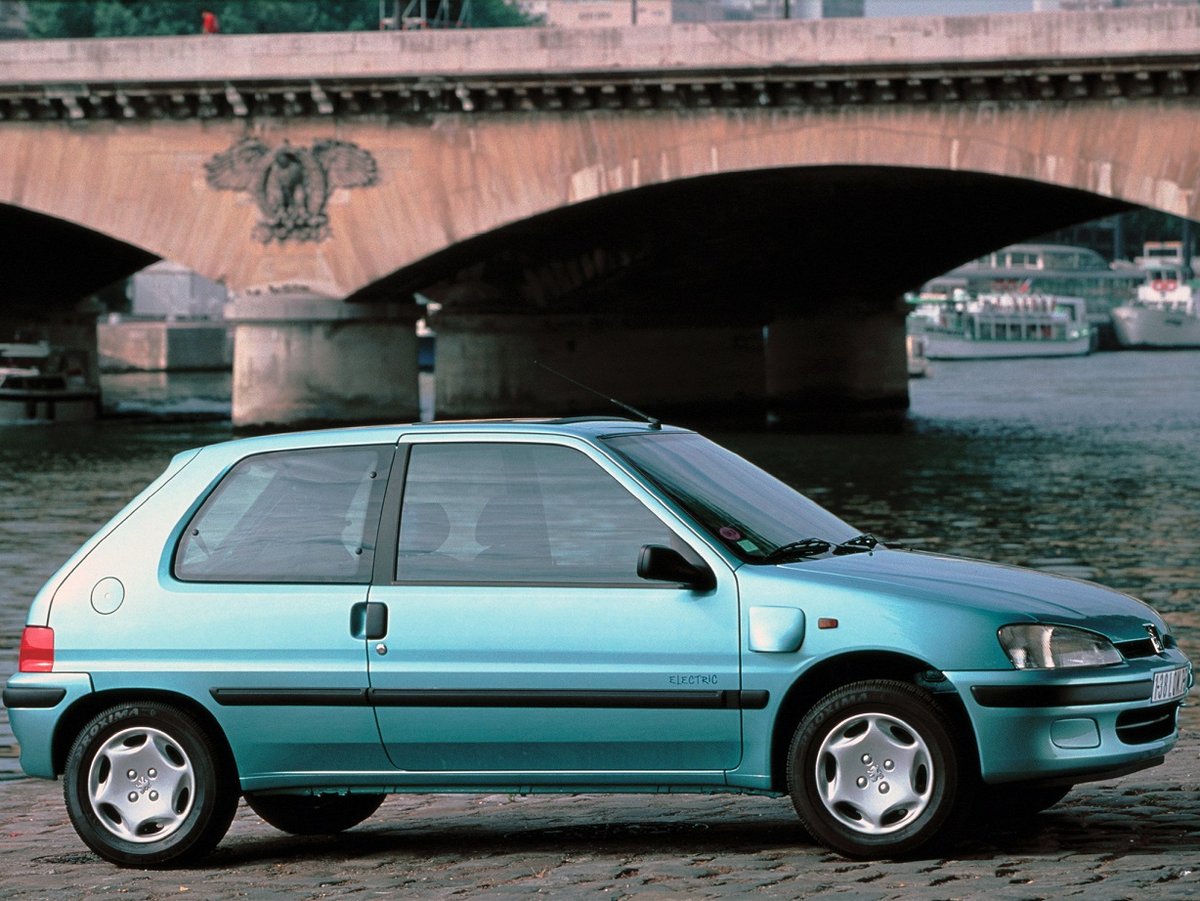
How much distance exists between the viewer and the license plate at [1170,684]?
6742mm

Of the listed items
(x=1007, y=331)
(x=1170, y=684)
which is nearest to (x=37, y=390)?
(x=1170, y=684)

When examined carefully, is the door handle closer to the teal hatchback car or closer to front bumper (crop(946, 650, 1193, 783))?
the teal hatchback car

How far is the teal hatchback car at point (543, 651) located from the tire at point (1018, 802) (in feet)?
0.04

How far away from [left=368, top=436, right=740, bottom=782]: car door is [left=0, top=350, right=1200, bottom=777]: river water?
4175mm

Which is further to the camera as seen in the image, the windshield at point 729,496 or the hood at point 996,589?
the windshield at point 729,496

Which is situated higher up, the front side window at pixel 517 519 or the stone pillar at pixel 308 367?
the stone pillar at pixel 308 367

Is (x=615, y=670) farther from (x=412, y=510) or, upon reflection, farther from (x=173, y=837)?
(x=173, y=837)

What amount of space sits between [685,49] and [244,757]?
96.7ft

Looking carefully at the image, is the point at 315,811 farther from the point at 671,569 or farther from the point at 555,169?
the point at 555,169

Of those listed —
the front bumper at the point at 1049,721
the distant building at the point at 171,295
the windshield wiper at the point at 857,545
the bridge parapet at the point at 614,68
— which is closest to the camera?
the front bumper at the point at 1049,721

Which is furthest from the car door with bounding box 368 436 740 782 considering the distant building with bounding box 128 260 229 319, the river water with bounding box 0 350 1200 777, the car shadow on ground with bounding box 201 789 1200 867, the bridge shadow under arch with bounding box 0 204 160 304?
the distant building with bounding box 128 260 229 319

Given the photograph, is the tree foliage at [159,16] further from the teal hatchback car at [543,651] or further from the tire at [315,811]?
the teal hatchback car at [543,651]

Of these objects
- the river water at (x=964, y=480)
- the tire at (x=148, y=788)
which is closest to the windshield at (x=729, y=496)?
the tire at (x=148, y=788)

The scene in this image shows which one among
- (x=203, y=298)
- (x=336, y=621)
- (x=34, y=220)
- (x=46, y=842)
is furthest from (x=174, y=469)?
(x=203, y=298)
